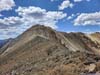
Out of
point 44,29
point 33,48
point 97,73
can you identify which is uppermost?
point 44,29

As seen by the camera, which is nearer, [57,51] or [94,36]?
[57,51]

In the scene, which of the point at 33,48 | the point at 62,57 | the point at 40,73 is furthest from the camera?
the point at 33,48

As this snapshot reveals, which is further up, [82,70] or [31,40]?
[31,40]

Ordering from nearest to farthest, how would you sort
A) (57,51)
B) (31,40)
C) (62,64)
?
(62,64) → (57,51) → (31,40)

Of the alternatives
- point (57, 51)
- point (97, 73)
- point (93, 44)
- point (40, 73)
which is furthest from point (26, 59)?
point (93, 44)

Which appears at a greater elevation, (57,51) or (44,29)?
(44,29)

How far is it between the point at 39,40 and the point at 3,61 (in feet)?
42.9

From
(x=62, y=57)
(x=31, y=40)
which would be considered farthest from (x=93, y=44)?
(x=62, y=57)

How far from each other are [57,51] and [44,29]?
Result: 2942 centimetres

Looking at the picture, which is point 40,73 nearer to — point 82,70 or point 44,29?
point 82,70

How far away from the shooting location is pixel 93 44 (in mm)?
133500

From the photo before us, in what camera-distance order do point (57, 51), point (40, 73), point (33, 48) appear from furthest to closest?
point (33, 48)
point (57, 51)
point (40, 73)

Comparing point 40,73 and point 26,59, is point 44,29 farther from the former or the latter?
point 40,73

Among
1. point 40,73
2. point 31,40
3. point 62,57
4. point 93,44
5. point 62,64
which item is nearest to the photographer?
point 40,73
